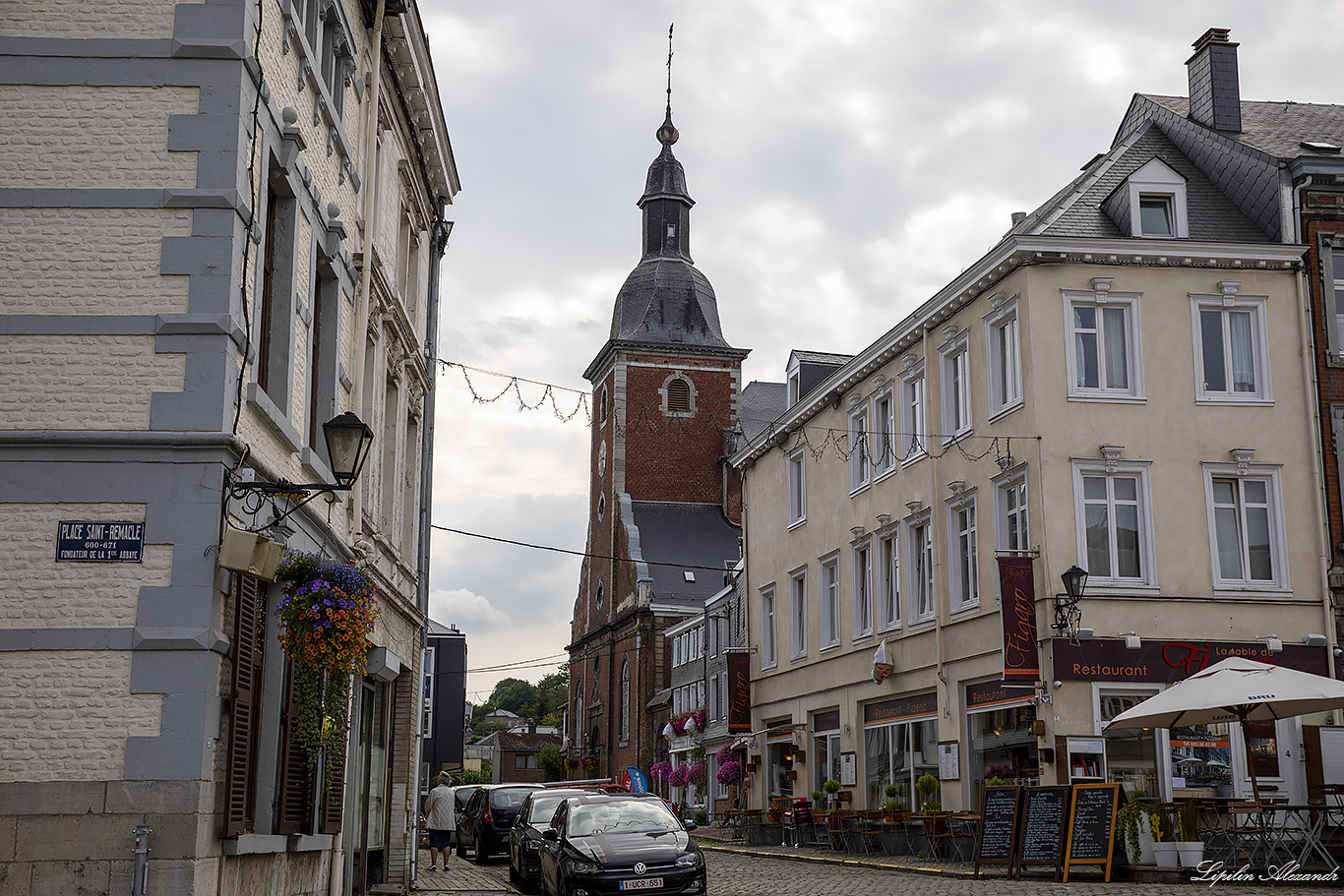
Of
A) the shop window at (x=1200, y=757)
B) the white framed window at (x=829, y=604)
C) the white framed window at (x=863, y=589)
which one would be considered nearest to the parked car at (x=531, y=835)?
the shop window at (x=1200, y=757)

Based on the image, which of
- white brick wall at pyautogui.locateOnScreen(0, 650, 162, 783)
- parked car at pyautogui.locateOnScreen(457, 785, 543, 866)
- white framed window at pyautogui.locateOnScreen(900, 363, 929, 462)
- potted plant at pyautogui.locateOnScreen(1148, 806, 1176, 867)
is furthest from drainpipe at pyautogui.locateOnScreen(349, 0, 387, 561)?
white framed window at pyautogui.locateOnScreen(900, 363, 929, 462)

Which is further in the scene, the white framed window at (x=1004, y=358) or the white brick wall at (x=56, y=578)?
the white framed window at (x=1004, y=358)

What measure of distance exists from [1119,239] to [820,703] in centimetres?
1309

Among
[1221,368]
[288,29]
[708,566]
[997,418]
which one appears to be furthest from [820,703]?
[708,566]

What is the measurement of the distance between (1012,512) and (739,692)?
1442 centimetres

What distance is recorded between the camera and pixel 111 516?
995 centimetres

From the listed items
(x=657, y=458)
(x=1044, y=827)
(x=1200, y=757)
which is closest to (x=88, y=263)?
(x=1044, y=827)

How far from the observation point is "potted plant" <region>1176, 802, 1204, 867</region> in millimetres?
18016

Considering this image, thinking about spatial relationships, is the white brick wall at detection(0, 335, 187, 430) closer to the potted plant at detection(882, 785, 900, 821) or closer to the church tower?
the potted plant at detection(882, 785, 900, 821)

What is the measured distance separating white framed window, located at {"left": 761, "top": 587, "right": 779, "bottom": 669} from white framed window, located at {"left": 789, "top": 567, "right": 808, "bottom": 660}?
5.12ft

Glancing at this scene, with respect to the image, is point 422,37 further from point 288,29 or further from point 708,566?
point 708,566

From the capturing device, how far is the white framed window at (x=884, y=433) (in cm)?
2885

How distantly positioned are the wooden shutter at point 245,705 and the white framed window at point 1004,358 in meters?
15.5

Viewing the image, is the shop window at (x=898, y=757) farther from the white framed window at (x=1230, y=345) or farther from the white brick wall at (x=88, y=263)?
the white brick wall at (x=88, y=263)
